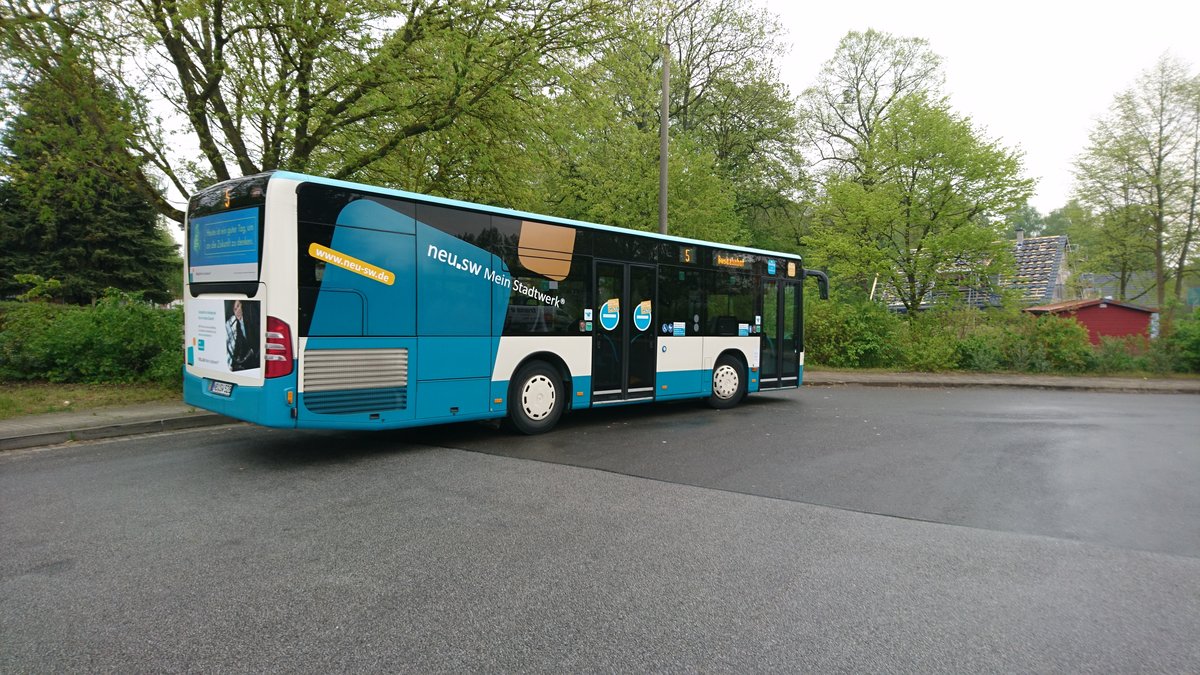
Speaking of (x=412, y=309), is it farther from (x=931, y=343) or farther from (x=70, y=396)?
(x=931, y=343)

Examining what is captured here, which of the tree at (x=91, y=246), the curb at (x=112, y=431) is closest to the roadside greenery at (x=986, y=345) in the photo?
the curb at (x=112, y=431)

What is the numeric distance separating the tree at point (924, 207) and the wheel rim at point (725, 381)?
Answer: 12273 millimetres

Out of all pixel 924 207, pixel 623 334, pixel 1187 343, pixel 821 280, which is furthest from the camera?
pixel 924 207

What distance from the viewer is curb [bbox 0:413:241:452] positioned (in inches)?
306

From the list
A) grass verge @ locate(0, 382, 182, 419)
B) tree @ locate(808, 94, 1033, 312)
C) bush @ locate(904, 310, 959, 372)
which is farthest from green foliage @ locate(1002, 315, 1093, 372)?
grass verge @ locate(0, 382, 182, 419)

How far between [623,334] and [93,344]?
923cm

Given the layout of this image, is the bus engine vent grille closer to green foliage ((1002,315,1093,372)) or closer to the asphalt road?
the asphalt road

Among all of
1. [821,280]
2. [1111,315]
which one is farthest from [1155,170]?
[821,280]

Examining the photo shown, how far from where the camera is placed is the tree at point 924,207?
21156 millimetres

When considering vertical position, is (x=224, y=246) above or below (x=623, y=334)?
above

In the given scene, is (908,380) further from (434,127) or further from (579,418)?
(434,127)

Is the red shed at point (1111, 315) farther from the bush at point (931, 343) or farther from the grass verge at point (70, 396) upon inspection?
the grass verge at point (70, 396)

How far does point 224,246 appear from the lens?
6.99m

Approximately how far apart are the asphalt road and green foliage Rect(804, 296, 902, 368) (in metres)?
13.2
